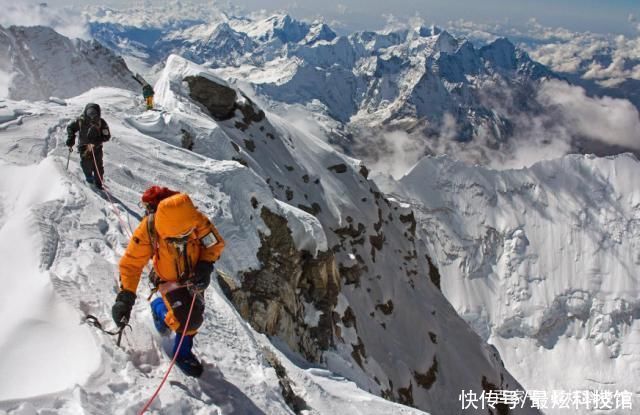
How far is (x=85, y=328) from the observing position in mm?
7340

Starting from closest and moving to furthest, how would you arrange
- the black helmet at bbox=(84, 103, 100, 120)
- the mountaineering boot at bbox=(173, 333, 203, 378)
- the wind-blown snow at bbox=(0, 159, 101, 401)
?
the wind-blown snow at bbox=(0, 159, 101, 401) < the mountaineering boot at bbox=(173, 333, 203, 378) < the black helmet at bbox=(84, 103, 100, 120)

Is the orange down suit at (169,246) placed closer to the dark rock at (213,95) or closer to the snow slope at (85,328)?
the snow slope at (85,328)

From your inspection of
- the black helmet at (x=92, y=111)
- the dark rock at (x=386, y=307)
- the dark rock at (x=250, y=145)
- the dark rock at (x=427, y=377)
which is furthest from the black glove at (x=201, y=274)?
the dark rock at (x=386, y=307)

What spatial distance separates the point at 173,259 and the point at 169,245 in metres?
0.23

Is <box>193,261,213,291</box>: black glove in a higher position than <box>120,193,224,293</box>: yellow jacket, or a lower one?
lower

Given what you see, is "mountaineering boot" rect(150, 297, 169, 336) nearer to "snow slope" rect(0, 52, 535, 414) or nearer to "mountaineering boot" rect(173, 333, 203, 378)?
"snow slope" rect(0, 52, 535, 414)

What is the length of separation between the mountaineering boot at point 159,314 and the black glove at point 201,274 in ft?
3.18

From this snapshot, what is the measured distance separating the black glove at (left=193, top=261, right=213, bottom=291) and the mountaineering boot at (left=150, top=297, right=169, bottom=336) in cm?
97

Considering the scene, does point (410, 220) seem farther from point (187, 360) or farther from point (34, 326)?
point (34, 326)

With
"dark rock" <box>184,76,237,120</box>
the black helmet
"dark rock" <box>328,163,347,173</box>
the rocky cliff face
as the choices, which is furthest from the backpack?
"dark rock" <box>328,163,347,173</box>

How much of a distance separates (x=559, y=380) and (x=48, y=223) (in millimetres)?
203427

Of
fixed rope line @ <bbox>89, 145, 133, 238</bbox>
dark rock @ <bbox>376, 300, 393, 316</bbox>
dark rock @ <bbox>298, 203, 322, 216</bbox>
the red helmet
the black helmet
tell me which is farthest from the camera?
dark rock @ <bbox>376, 300, 393, 316</bbox>

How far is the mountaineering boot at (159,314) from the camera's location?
294 inches

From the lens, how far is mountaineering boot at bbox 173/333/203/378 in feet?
24.3
